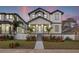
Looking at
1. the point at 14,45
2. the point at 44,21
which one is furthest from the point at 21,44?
the point at 44,21

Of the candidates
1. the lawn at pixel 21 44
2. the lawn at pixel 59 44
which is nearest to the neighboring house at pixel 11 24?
the lawn at pixel 21 44

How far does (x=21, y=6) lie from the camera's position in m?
2.16

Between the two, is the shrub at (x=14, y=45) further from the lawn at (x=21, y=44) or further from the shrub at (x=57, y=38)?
the shrub at (x=57, y=38)

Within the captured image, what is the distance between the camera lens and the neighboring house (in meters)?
2.13

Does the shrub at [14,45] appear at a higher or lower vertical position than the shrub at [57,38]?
lower

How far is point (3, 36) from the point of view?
7.01 ft

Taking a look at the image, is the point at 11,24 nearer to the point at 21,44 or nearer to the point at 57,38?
the point at 21,44

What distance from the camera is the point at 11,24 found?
84.2 inches

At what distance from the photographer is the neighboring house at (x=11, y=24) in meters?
2.13
